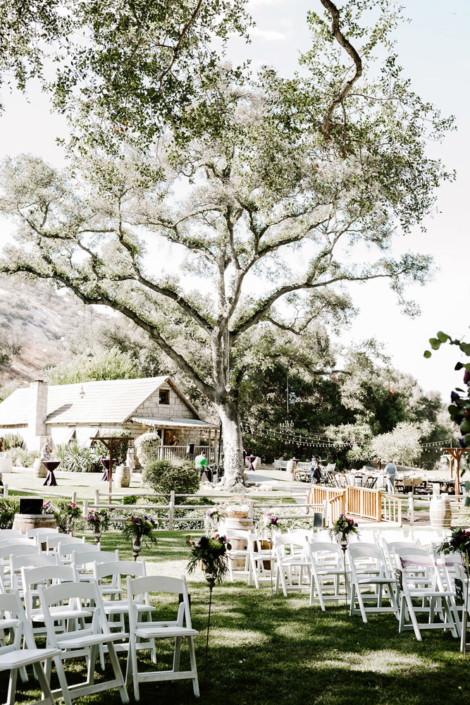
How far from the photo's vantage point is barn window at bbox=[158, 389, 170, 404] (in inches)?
1382

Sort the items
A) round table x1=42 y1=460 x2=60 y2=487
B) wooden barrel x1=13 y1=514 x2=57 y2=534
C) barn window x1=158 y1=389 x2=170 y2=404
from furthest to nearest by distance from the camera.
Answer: barn window x1=158 y1=389 x2=170 y2=404
round table x1=42 y1=460 x2=60 y2=487
wooden barrel x1=13 y1=514 x2=57 y2=534

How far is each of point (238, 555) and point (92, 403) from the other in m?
26.3

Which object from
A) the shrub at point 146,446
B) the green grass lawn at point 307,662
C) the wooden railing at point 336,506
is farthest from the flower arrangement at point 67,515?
the shrub at point 146,446

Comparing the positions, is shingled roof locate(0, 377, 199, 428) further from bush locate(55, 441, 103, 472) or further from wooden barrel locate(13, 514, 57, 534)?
wooden barrel locate(13, 514, 57, 534)

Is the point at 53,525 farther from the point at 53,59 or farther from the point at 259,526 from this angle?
the point at 53,59

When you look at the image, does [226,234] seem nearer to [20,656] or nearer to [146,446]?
[146,446]

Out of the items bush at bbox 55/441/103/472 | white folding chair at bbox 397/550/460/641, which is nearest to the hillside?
bush at bbox 55/441/103/472

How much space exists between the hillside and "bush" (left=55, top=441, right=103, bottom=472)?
4685 centimetres

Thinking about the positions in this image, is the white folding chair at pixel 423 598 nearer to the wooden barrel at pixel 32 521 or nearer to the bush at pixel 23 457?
the wooden barrel at pixel 32 521

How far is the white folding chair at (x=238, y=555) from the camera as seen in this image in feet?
36.1

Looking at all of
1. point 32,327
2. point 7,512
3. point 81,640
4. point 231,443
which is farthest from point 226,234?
point 32,327

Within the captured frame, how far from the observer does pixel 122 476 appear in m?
26.4

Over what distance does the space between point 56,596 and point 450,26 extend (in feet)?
28.1

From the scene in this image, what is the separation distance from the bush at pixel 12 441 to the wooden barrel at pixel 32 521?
2763 centimetres
